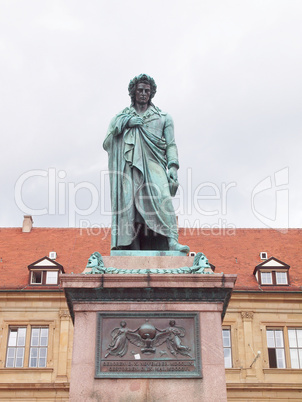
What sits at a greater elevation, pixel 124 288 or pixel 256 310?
pixel 256 310

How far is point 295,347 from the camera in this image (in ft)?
106

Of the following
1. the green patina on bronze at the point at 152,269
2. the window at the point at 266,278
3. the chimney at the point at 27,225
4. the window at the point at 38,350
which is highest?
the chimney at the point at 27,225

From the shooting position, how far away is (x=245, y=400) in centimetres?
3158

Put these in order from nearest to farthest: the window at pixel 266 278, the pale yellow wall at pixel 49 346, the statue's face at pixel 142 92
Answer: the statue's face at pixel 142 92, the pale yellow wall at pixel 49 346, the window at pixel 266 278

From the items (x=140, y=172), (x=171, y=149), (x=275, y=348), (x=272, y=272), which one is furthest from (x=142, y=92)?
(x=272, y=272)

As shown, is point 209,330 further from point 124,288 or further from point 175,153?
point 175,153

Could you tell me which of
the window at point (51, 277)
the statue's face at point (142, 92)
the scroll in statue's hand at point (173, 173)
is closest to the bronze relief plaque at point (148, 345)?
the scroll in statue's hand at point (173, 173)

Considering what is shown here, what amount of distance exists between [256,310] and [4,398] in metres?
13.2

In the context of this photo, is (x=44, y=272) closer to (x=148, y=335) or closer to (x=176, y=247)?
(x=176, y=247)

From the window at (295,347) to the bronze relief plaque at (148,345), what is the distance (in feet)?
83.8

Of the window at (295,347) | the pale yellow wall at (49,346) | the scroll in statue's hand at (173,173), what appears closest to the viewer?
the scroll in statue's hand at (173,173)

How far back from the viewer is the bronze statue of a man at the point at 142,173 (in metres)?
9.55

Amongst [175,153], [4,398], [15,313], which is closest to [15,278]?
[15,313]

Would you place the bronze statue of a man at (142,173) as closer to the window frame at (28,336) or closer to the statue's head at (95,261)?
the statue's head at (95,261)
